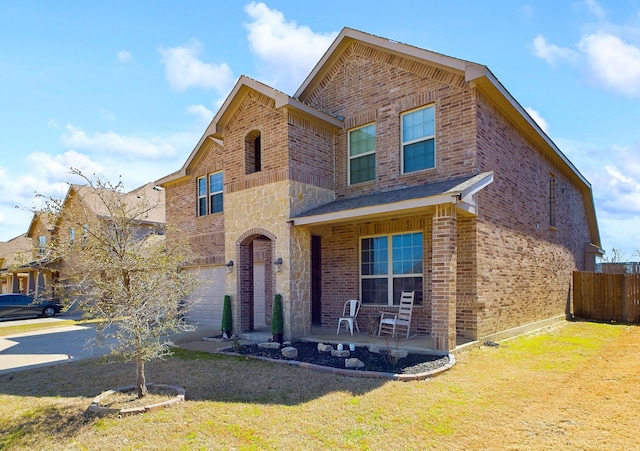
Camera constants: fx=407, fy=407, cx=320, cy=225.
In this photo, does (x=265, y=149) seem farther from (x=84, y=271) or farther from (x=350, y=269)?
(x=84, y=271)

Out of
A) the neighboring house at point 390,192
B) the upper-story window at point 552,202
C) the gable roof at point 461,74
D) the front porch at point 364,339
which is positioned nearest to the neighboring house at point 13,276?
the neighboring house at point 390,192

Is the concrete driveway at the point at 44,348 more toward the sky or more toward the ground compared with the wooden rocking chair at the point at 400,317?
more toward the ground

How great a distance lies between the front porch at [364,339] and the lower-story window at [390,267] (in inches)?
44.6

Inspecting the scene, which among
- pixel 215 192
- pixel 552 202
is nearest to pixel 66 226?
pixel 215 192

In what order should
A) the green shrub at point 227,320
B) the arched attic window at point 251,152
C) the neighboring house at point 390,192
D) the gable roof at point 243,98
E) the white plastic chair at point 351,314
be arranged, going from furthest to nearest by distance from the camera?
the arched attic window at point 251,152 → the green shrub at point 227,320 → the white plastic chair at point 351,314 → the gable roof at point 243,98 → the neighboring house at point 390,192

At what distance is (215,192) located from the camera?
614 inches

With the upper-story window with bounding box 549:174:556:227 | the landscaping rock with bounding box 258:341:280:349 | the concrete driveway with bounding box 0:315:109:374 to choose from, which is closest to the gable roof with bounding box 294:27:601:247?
the upper-story window with bounding box 549:174:556:227

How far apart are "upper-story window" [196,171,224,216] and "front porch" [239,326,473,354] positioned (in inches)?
226

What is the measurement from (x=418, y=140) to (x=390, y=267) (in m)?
3.43

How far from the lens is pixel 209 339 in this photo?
11.4 m

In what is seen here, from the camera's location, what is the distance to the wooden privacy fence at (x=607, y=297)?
47.5 feet

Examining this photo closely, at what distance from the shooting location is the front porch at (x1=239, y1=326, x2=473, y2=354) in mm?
8484

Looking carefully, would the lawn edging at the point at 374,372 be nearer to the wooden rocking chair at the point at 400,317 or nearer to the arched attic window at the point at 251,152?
the wooden rocking chair at the point at 400,317

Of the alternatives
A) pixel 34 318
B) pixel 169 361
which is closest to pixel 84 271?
pixel 169 361
